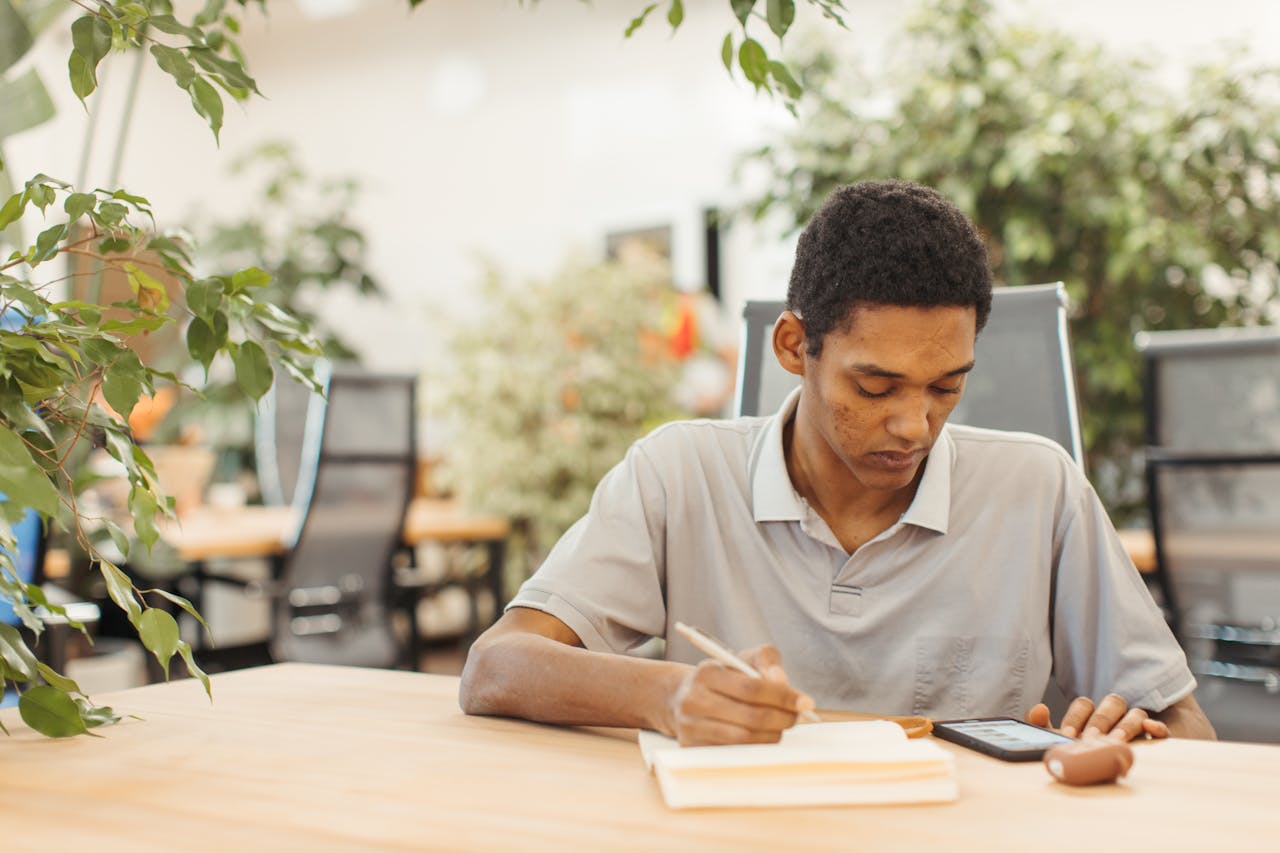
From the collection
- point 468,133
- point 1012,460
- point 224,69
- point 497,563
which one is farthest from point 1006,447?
point 468,133

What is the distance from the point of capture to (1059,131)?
10.6 feet

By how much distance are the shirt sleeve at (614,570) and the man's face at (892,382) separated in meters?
0.24

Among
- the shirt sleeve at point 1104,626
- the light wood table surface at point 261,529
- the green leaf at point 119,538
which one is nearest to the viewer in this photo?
the green leaf at point 119,538

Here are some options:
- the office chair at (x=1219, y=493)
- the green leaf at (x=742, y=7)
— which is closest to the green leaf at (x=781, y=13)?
the green leaf at (x=742, y=7)

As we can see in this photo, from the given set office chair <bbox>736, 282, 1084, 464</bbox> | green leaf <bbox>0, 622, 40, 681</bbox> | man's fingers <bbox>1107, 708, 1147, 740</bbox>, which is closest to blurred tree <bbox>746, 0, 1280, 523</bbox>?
office chair <bbox>736, 282, 1084, 464</bbox>

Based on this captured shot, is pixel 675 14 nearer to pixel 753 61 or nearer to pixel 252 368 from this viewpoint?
pixel 753 61

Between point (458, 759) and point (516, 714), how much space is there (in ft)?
0.50

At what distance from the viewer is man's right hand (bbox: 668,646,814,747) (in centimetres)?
94

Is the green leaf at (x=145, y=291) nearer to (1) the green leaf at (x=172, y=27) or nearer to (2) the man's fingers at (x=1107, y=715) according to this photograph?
(1) the green leaf at (x=172, y=27)

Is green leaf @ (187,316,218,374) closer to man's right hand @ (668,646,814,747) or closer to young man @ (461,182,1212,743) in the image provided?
young man @ (461,182,1212,743)

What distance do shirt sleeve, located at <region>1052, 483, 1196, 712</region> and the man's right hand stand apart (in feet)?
1.61

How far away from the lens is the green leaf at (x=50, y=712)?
40.9 inches

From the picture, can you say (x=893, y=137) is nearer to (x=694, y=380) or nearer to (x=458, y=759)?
(x=694, y=380)

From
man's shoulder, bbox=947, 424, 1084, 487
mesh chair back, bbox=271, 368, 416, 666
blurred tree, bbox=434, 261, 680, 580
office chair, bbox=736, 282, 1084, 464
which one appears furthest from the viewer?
blurred tree, bbox=434, 261, 680, 580
